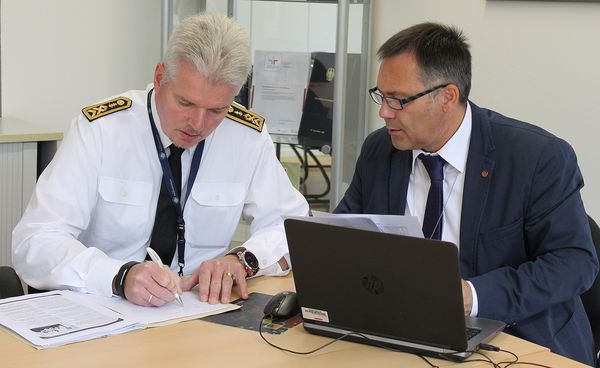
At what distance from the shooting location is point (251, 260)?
2.17 metres

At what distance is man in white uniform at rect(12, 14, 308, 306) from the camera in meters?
2.01

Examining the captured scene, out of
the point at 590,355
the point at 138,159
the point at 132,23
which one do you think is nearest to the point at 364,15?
the point at 132,23

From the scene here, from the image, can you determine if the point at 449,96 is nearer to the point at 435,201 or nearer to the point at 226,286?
the point at 435,201

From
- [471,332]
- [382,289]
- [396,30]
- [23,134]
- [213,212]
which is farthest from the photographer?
[396,30]

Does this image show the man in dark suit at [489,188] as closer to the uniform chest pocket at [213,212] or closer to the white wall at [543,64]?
the uniform chest pocket at [213,212]

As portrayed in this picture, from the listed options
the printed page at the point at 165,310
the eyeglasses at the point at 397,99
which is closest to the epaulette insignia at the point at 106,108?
the printed page at the point at 165,310

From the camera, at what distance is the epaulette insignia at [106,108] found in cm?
235

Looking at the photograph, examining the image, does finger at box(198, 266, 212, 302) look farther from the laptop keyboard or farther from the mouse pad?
the laptop keyboard

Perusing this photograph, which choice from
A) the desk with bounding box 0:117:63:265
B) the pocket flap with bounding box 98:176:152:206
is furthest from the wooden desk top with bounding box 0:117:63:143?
the pocket flap with bounding box 98:176:152:206

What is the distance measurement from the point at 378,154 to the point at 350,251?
33.1 inches

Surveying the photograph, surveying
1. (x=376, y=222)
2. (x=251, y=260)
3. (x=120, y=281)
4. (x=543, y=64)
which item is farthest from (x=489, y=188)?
(x=543, y=64)

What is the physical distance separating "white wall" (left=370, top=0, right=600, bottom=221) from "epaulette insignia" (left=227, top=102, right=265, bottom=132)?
1.27 m

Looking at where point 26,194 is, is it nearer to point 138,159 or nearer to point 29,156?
point 29,156

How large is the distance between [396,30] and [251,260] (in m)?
2.10
